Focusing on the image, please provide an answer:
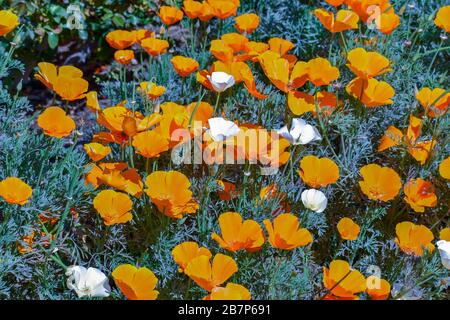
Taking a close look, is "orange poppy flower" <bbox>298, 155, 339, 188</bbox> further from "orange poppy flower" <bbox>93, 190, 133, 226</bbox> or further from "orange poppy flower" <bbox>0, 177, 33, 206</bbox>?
"orange poppy flower" <bbox>0, 177, 33, 206</bbox>

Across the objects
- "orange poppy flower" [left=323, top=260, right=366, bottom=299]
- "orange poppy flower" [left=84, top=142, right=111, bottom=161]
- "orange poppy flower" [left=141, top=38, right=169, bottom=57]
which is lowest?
"orange poppy flower" [left=323, top=260, right=366, bottom=299]

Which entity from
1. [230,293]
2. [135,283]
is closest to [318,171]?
[230,293]

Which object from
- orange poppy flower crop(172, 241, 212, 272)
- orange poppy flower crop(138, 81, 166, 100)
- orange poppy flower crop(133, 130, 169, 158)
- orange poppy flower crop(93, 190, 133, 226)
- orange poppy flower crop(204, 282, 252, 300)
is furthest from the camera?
orange poppy flower crop(138, 81, 166, 100)

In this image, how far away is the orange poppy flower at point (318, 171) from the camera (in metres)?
1.79

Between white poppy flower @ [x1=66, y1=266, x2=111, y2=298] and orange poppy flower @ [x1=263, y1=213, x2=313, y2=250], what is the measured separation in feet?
1.29

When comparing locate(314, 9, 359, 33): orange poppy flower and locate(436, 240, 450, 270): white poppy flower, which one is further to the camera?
locate(314, 9, 359, 33): orange poppy flower

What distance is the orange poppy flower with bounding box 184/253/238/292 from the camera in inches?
59.3

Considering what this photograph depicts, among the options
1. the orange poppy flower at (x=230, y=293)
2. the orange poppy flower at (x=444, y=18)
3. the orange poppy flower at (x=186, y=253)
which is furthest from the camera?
the orange poppy flower at (x=444, y=18)

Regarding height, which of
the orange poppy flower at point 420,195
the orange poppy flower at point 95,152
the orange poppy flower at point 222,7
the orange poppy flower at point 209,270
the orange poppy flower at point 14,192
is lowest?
the orange poppy flower at point 209,270

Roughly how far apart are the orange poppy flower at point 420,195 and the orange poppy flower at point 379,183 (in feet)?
0.17

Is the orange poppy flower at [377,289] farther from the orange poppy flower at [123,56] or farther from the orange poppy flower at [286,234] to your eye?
the orange poppy flower at [123,56]

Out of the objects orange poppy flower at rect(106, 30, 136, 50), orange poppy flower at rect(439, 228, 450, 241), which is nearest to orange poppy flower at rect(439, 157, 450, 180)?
orange poppy flower at rect(439, 228, 450, 241)

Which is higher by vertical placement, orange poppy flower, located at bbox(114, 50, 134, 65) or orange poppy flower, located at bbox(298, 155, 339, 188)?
orange poppy flower, located at bbox(114, 50, 134, 65)

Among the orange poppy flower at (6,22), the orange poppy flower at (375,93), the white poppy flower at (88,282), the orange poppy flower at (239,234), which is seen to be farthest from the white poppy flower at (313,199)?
the orange poppy flower at (6,22)
